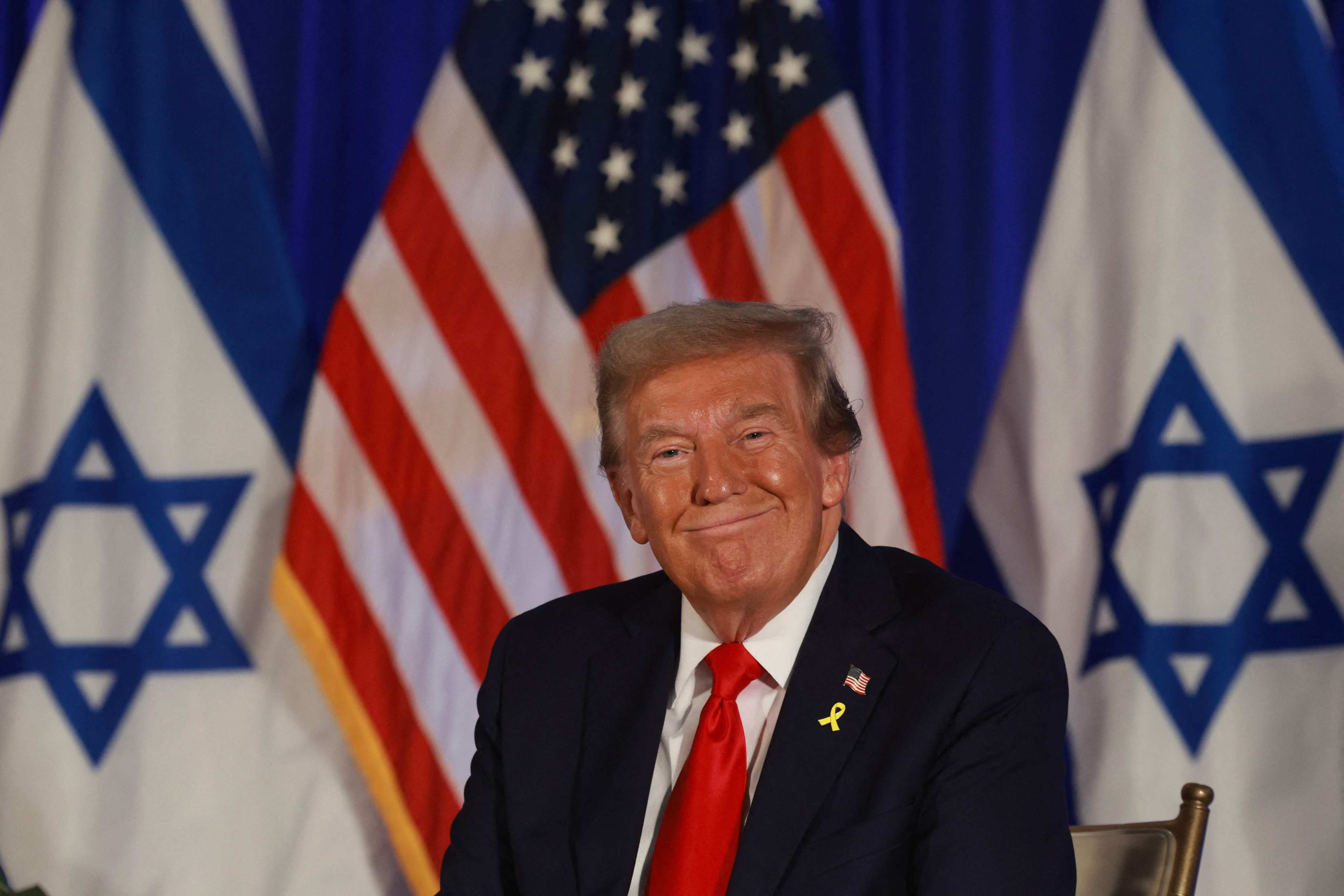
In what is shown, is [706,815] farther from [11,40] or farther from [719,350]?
[11,40]

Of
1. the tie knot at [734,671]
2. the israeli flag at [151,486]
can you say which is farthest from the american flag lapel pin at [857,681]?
the israeli flag at [151,486]

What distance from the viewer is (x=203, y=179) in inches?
144

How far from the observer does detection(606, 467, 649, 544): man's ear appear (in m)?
1.97

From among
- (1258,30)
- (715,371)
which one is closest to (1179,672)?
(1258,30)

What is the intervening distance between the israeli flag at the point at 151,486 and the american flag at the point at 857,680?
2.20 meters

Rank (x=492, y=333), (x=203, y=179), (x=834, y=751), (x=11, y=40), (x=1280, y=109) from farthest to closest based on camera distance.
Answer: (x=11, y=40) < (x=203, y=179) < (x=492, y=333) < (x=1280, y=109) < (x=834, y=751)

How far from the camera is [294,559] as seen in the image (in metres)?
3.48

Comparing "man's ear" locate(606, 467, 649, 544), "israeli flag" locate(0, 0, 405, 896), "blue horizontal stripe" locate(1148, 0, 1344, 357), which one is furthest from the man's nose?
"israeli flag" locate(0, 0, 405, 896)

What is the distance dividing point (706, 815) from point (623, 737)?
22 cm

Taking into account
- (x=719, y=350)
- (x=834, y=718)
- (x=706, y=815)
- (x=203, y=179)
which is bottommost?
(x=706, y=815)

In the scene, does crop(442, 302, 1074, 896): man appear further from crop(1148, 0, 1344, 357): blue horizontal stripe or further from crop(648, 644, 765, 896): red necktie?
crop(1148, 0, 1344, 357): blue horizontal stripe

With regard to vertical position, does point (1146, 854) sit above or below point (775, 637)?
below

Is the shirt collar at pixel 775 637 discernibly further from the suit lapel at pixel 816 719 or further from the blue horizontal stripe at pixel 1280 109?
the blue horizontal stripe at pixel 1280 109

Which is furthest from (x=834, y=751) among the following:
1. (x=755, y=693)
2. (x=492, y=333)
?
(x=492, y=333)
